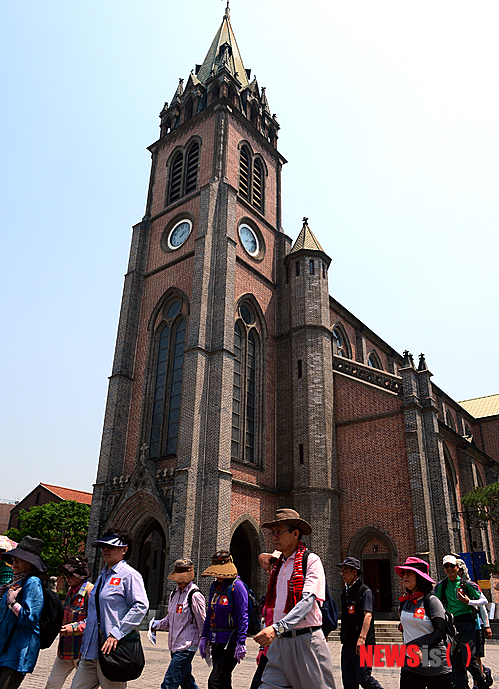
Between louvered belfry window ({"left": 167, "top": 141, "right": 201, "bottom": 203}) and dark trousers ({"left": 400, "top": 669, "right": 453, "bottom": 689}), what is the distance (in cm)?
2791

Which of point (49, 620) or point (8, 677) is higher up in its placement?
point (49, 620)

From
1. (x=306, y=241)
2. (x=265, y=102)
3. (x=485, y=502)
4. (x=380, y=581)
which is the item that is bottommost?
(x=380, y=581)

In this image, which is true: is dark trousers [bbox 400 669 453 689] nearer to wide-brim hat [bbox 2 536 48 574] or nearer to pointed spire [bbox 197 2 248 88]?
wide-brim hat [bbox 2 536 48 574]

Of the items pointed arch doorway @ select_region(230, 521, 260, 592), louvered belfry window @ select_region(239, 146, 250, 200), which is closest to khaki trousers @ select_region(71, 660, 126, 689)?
pointed arch doorway @ select_region(230, 521, 260, 592)

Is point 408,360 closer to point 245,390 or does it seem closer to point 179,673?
point 245,390

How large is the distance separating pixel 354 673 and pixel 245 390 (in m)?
19.1

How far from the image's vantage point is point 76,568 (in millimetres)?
6578

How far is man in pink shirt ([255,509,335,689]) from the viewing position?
155 inches

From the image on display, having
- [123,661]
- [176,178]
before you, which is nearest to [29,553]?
[123,661]

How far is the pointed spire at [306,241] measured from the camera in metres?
29.1

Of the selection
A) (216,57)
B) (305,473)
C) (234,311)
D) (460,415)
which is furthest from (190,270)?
(460,415)

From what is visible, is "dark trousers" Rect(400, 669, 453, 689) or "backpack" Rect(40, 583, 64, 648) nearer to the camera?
"dark trousers" Rect(400, 669, 453, 689)

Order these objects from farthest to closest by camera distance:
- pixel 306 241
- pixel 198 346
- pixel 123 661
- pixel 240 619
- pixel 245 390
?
1. pixel 306 241
2. pixel 245 390
3. pixel 198 346
4. pixel 240 619
5. pixel 123 661

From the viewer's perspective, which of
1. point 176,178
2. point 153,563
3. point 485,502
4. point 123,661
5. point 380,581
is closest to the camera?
point 123,661
